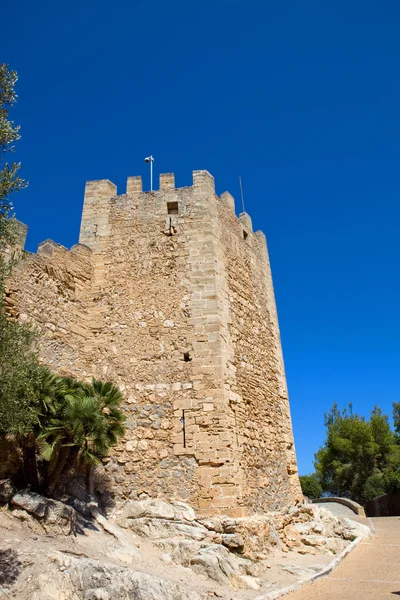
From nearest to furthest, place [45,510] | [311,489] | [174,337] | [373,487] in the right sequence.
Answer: [45,510] → [174,337] → [373,487] → [311,489]

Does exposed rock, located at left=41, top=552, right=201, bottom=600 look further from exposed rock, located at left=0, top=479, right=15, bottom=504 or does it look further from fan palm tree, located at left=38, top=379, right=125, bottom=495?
fan palm tree, located at left=38, top=379, right=125, bottom=495

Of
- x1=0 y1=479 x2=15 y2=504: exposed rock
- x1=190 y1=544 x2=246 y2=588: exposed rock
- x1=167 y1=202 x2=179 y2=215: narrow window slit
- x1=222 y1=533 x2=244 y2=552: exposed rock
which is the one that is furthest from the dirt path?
x1=167 y1=202 x2=179 y2=215: narrow window slit

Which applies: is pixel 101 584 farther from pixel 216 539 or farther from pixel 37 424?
pixel 216 539

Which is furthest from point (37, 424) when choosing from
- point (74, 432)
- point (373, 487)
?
point (373, 487)

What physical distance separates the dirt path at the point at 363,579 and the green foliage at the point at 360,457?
921 inches

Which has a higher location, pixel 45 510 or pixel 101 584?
pixel 45 510

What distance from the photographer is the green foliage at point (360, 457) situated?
3362cm

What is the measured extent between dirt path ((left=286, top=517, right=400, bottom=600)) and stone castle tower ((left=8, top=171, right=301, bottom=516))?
2.01m

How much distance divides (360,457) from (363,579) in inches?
1151

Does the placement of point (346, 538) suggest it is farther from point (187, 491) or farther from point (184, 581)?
Result: point (184, 581)

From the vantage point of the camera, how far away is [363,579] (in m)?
8.36

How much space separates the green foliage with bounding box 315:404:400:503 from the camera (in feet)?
110

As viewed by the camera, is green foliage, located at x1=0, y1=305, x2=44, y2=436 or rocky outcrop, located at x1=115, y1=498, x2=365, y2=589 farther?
rocky outcrop, located at x1=115, y1=498, x2=365, y2=589

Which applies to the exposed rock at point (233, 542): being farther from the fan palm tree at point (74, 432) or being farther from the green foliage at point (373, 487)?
the green foliage at point (373, 487)
